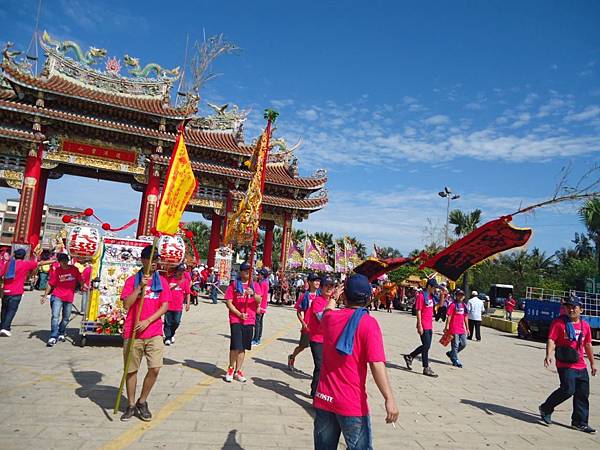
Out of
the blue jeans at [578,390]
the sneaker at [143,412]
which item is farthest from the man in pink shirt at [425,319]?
the sneaker at [143,412]

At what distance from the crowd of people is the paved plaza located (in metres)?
0.34

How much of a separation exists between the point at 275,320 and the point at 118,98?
1497cm

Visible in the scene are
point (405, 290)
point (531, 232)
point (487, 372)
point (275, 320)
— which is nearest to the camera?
point (531, 232)

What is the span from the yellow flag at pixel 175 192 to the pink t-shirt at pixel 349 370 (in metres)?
2.75

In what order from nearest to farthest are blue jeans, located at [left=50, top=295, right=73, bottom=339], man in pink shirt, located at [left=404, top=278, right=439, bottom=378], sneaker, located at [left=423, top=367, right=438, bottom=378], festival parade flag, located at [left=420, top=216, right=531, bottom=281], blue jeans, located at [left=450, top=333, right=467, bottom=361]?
festival parade flag, located at [left=420, top=216, right=531, bottom=281], blue jeans, located at [left=50, top=295, right=73, bottom=339], man in pink shirt, located at [left=404, top=278, right=439, bottom=378], sneaker, located at [left=423, top=367, right=438, bottom=378], blue jeans, located at [left=450, top=333, right=467, bottom=361]

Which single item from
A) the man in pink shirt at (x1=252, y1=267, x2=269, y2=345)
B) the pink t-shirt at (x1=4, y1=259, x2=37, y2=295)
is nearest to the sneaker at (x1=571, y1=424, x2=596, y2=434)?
the man in pink shirt at (x1=252, y1=267, x2=269, y2=345)

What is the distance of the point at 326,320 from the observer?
296 centimetres

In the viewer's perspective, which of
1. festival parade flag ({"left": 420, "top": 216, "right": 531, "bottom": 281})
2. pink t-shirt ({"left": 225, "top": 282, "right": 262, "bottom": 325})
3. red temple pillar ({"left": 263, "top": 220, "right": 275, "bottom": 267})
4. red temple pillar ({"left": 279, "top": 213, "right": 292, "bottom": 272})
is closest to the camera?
festival parade flag ({"left": 420, "top": 216, "right": 531, "bottom": 281})

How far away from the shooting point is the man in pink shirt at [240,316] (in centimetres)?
607

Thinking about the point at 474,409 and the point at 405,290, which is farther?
the point at 405,290

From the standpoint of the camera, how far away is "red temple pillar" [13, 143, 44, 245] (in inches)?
742

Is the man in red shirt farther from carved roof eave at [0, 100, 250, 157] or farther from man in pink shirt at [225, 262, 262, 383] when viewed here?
carved roof eave at [0, 100, 250, 157]

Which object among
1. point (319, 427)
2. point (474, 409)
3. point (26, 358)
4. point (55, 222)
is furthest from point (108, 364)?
point (55, 222)

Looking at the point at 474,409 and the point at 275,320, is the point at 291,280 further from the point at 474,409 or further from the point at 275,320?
the point at 474,409
